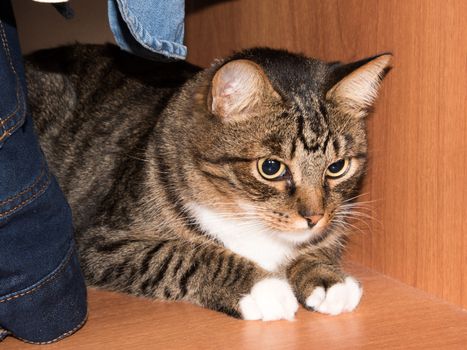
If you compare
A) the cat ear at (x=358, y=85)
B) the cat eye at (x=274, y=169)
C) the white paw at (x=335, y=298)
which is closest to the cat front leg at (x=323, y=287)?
the white paw at (x=335, y=298)

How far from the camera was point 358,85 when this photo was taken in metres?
1.77

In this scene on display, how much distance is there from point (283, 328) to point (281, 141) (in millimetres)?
458

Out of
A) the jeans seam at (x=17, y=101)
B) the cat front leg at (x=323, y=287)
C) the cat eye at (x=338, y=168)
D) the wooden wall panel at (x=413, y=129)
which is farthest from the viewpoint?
the cat eye at (x=338, y=168)

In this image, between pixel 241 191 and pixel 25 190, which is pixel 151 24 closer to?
pixel 25 190

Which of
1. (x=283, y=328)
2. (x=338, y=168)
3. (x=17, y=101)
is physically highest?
(x=17, y=101)

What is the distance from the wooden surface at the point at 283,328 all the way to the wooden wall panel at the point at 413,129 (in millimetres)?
94

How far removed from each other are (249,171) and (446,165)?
481 mm

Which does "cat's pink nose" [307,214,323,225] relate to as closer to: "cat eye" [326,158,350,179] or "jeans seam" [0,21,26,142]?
"cat eye" [326,158,350,179]

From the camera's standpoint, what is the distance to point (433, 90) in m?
1.58

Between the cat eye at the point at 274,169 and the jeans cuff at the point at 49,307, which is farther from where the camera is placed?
the cat eye at the point at 274,169

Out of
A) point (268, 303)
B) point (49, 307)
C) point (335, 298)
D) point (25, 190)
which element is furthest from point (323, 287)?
point (25, 190)

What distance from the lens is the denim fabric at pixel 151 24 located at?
1.30m

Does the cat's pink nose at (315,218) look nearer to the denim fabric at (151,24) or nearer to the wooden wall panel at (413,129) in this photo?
the wooden wall panel at (413,129)

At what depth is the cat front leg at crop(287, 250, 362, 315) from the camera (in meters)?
1.62
